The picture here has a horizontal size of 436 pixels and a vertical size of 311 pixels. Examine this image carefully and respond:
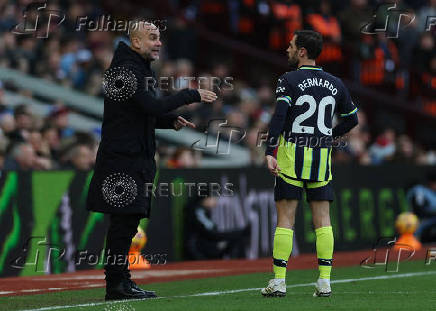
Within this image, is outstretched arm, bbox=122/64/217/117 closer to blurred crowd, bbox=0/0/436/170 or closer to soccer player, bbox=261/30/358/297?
soccer player, bbox=261/30/358/297

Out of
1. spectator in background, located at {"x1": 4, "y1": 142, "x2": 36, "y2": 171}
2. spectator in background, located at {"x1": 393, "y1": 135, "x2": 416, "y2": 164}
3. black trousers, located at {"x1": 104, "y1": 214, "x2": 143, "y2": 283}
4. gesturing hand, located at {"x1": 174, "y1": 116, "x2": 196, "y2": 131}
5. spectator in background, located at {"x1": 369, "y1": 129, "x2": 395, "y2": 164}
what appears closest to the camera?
black trousers, located at {"x1": 104, "y1": 214, "x2": 143, "y2": 283}

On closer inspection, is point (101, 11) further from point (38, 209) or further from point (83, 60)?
point (38, 209)

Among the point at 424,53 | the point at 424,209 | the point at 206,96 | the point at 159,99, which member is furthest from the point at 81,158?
the point at 424,53

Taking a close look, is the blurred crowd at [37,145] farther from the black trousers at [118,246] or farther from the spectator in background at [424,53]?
the spectator in background at [424,53]

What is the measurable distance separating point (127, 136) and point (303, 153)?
1.52 meters

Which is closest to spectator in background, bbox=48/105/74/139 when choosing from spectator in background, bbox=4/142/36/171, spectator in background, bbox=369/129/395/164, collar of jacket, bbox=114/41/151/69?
spectator in background, bbox=4/142/36/171

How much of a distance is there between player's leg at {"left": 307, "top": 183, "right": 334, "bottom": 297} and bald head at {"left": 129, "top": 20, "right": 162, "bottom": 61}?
1.78 m

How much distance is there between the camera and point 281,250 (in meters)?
9.54

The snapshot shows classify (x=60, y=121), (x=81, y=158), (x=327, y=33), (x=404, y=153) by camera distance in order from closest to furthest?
1. (x=81, y=158)
2. (x=60, y=121)
3. (x=404, y=153)
4. (x=327, y=33)

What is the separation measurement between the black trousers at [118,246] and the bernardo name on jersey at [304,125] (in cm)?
138

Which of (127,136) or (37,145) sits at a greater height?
(37,145)

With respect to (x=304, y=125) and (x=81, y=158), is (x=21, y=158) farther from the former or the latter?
(x=304, y=125)

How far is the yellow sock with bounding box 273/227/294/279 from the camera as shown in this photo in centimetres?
951

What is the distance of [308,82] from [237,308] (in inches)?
84.1
